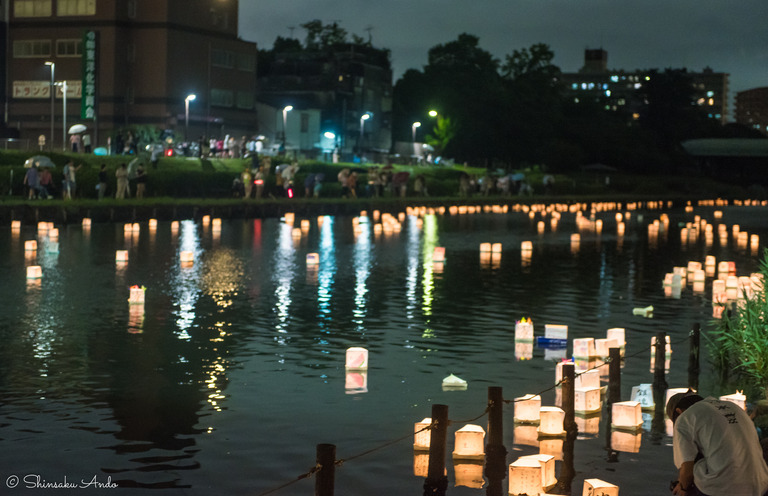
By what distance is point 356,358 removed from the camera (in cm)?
1316

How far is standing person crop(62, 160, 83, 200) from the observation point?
42.0 m

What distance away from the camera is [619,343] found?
1443 cm

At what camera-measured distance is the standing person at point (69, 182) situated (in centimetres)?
4203

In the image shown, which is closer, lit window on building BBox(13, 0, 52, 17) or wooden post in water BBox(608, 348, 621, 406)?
wooden post in water BBox(608, 348, 621, 406)

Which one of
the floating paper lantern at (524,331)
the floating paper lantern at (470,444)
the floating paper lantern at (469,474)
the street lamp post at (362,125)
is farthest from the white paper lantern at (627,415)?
the street lamp post at (362,125)

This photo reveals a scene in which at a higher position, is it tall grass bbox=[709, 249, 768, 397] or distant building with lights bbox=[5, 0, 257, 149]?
distant building with lights bbox=[5, 0, 257, 149]

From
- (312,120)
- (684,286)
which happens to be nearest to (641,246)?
(684,286)

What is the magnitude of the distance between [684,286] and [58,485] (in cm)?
1761

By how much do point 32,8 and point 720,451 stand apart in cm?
7881

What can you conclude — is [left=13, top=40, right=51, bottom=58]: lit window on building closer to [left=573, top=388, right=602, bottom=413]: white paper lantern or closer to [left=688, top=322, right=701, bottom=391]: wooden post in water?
[left=688, top=322, right=701, bottom=391]: wooden post in water

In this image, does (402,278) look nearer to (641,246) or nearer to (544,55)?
(641,246)

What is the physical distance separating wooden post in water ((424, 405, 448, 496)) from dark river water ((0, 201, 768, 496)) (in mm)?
123

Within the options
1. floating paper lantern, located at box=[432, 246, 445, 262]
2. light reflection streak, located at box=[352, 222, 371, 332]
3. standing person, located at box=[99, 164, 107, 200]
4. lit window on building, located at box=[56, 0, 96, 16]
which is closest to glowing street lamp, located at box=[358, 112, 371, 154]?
lit window on building, located at box=[56, 0, 96, 16]

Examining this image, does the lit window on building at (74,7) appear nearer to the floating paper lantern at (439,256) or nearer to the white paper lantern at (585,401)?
the floating paper lantern at (439,256)
